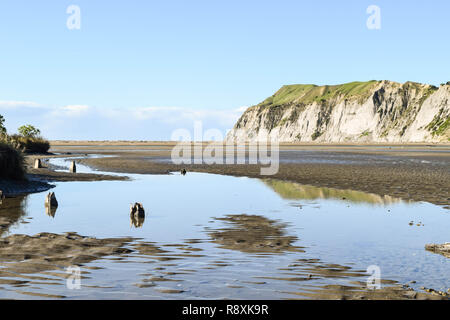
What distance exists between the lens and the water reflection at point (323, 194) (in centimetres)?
2147

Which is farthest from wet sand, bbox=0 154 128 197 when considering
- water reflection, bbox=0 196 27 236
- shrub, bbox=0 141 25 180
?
water reflection, bbox=0 196 27 236

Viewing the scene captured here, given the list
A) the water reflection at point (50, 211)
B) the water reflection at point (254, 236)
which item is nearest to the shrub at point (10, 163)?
the water reflection at point (50, 211)

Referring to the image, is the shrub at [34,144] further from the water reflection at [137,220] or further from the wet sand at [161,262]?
the wet sand at [161,262]

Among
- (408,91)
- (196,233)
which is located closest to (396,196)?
(196,233)

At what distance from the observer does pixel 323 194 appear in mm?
24016

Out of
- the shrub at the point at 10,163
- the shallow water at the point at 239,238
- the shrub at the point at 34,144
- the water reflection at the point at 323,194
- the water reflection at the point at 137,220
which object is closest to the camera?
the shallow water at the point at 239,238

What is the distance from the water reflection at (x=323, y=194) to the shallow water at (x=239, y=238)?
0.05m

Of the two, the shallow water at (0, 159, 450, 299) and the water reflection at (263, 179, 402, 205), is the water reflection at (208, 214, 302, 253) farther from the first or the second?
the water reflection at (263, 179, 402, 205)

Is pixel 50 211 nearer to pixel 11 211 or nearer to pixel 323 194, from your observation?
pixel 11 211

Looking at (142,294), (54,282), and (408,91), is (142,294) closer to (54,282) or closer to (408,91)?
(54,282)

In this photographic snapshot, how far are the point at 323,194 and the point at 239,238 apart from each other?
471 inches

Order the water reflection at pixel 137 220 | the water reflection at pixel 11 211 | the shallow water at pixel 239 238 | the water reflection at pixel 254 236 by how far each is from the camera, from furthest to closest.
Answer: the water reflection at pixel 137 220
the water reflection at pixel 11 211
the water reflection at pixel 254 236
the shallow water at pixel 239 238

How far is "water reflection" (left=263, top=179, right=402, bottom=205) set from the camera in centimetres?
2147
